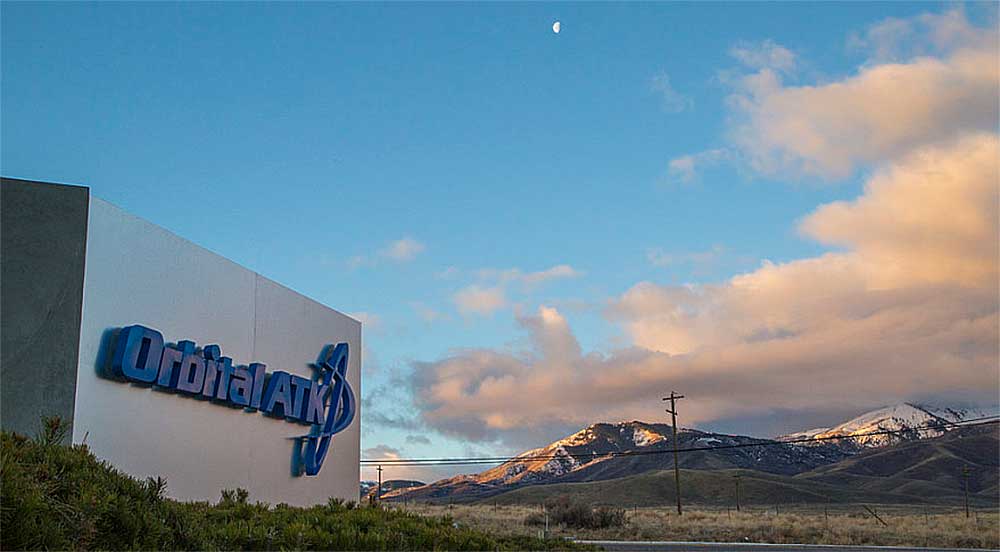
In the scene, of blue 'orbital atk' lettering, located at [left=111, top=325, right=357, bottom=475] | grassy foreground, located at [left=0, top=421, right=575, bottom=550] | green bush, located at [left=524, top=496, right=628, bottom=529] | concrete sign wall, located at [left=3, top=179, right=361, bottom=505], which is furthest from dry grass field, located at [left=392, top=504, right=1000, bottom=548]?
grassy foreground, located at [left=0, top=421, right=575, bottom=550]

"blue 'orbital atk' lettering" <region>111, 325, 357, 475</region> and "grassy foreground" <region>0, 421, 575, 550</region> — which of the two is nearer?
"grassy foreground" <region>0, 421, 575, 550</region>

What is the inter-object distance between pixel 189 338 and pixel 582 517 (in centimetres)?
3259

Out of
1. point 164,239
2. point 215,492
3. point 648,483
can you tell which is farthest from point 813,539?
point 648,483

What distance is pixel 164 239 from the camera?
699 inches

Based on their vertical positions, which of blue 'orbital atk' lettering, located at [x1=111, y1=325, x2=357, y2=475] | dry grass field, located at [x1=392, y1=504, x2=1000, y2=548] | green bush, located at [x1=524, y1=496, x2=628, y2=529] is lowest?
dry grass field, located at [x1=392, y1=504, x2=1000, y2=548]

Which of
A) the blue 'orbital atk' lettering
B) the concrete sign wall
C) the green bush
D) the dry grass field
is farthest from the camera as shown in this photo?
the green bush

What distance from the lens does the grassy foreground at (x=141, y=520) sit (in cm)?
688

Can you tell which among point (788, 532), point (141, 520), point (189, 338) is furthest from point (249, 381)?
point (788, 532)

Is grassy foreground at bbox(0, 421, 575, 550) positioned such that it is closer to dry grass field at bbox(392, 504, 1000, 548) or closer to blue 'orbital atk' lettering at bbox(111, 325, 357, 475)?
blue 'orbital atk' lettering at bbox(111, 325, 357, 475)

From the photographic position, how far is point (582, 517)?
47469mm

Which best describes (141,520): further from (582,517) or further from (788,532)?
(582,517)

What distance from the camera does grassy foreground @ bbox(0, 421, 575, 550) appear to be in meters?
6.88

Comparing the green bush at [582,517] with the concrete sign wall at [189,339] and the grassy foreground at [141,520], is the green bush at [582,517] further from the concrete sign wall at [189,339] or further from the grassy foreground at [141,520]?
the grassy foreground at [141,520]

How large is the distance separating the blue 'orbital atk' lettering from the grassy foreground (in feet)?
24.4
